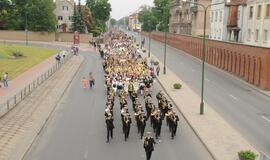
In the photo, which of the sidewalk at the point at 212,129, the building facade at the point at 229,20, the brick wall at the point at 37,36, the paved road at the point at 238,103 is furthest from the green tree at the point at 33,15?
the sidewalk at the point at 212,129

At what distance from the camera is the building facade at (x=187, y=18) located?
104062 millimetres

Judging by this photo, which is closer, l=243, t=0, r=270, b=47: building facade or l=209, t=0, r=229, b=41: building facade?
l=243, t=0, r=270, b=47: building facade

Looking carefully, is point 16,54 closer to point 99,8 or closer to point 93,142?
point 93,142

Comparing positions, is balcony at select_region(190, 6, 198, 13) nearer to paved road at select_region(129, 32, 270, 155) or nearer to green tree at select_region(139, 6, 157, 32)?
paved road at select_region(129, 32, 270, 155)

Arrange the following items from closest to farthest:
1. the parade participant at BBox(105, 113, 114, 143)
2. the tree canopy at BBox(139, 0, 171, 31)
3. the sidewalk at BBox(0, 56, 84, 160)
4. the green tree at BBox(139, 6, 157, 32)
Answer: the sidewalk at BBox(0, 56, 84, 160) → the parade participant at BBox(105, 113, 114, 143) → the tree canopy at BBox(139, 0, 171, 31) → the green tree at BBox(139, 6, 157, 32)

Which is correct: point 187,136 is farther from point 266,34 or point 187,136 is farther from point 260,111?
point 266,34

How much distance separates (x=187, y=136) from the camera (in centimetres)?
2458

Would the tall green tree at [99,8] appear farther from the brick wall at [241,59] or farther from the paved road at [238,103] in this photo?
the paved road at [238,103]

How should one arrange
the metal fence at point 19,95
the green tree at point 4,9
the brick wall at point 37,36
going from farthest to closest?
the brick wall at point 37,36 → the green tree at point 4,9 → the metal fence at point 19,95

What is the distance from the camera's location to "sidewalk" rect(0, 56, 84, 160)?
69.8ft

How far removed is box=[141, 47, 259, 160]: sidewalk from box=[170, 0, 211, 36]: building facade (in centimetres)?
6419

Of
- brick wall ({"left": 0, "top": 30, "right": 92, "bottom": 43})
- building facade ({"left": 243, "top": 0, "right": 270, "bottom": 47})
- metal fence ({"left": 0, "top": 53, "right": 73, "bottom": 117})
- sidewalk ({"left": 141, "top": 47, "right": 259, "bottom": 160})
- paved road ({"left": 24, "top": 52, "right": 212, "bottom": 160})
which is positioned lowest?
paved road ({"left": 24, "top": 52, "right": 212, "bottom": 160})

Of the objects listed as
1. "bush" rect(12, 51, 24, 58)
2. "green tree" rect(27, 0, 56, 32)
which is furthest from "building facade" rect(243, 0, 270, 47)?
"green tree" rect(27, 0, 56, 32)

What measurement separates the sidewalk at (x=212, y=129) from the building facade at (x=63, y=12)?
308ft
